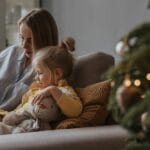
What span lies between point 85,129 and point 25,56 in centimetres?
67

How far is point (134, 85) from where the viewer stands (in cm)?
102

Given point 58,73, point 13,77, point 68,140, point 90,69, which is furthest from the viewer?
point 13,77

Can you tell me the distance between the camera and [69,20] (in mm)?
3352

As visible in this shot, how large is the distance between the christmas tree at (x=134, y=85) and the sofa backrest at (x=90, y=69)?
94 cm

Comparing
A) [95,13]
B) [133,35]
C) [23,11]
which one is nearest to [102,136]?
[133,35]

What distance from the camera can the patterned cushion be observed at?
5.95 feet

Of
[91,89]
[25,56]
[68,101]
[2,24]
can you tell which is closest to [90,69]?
[91,89]

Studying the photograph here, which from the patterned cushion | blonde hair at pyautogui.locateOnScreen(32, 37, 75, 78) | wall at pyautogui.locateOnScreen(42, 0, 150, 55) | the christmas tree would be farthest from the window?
the christmas tree

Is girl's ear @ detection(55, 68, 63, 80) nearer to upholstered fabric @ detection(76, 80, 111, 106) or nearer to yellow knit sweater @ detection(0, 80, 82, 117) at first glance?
yellow knit sweater @ detection(0, 80, 82, 117)

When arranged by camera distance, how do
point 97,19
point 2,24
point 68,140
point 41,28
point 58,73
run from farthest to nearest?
point 2,24 < point 97,19 < point 41,28 < point 58,73 < point 68,140

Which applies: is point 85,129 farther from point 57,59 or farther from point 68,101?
point 57,59

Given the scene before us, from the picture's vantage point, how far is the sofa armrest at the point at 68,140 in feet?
4.82

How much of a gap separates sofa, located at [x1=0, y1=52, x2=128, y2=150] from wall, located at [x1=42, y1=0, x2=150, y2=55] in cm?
81

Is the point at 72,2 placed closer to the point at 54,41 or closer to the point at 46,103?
the point at 54,41
